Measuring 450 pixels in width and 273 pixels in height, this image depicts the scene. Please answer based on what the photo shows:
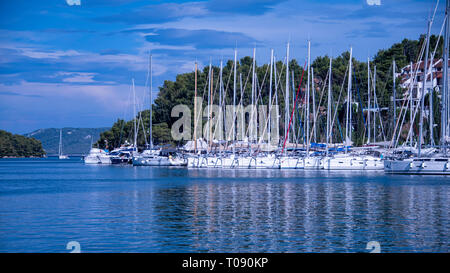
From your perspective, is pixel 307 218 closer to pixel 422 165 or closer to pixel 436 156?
pixel 422 165

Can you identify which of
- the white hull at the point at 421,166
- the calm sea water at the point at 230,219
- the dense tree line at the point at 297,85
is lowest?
the calm sea water at the point at 230,219

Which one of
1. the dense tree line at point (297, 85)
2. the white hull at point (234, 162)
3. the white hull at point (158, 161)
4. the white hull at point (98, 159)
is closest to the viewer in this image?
the white hull at point (234, 162)

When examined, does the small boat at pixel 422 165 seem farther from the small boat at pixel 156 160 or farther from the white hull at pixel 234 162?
the small boat at pixel 156 160

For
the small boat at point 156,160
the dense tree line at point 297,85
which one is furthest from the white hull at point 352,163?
the small boat at point 156,160

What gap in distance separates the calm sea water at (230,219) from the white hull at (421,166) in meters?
8.21

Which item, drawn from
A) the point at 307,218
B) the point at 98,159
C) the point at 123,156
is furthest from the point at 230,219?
the point at 98,159

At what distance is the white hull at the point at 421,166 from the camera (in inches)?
1954

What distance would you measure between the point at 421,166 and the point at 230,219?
30344mm

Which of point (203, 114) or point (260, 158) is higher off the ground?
point (203, 114)

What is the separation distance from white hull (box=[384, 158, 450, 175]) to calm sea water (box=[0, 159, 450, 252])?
821cm
